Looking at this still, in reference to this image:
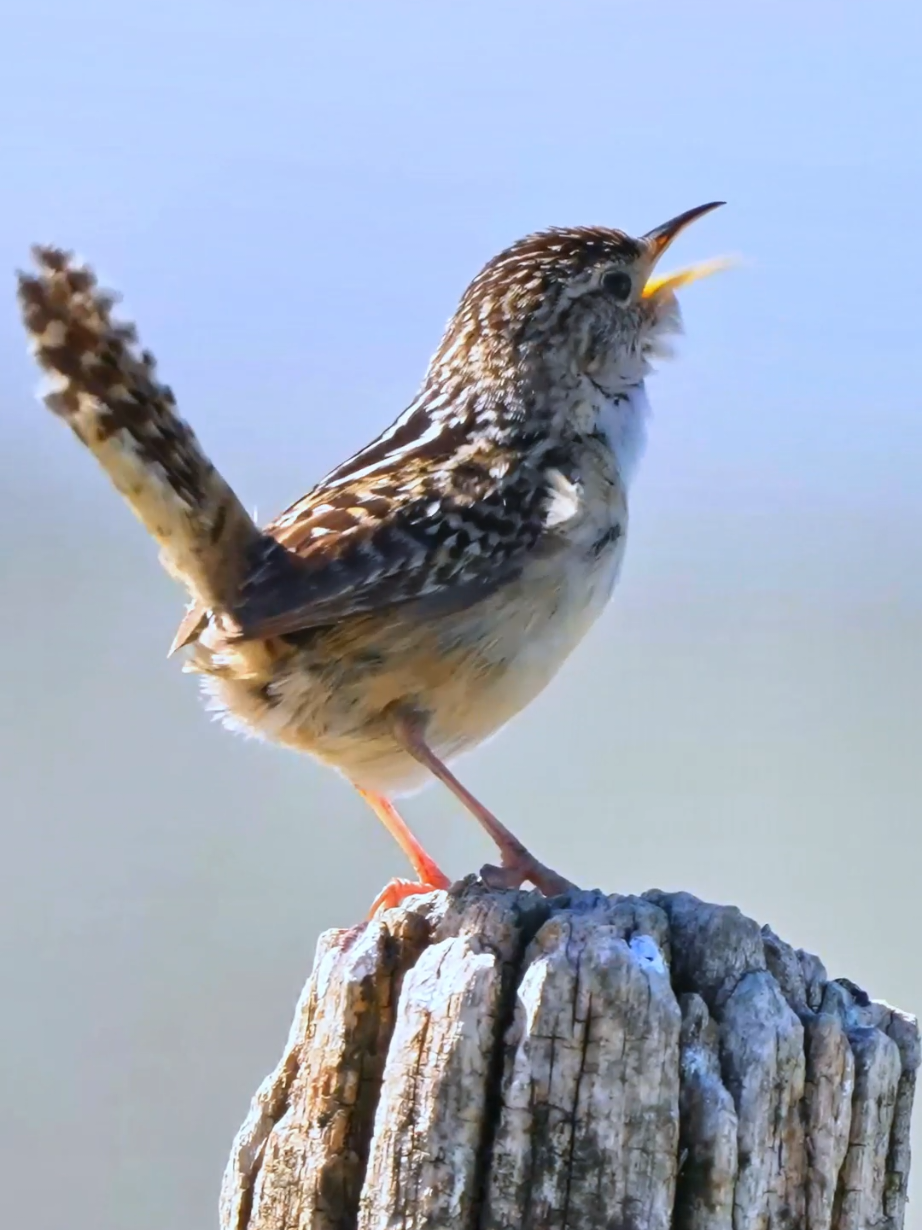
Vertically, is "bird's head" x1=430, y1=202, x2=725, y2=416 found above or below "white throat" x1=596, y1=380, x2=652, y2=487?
above

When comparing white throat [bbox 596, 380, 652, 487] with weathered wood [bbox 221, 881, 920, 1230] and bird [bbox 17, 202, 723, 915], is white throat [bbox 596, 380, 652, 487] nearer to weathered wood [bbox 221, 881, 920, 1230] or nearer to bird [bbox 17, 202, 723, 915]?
bird [bbox 17, 202, 723, 915]

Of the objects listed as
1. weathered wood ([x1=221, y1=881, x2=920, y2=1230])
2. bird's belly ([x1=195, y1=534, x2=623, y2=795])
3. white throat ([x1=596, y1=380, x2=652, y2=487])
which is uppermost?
white throat ([x1=596, y1=380, x2=652, y2=487])

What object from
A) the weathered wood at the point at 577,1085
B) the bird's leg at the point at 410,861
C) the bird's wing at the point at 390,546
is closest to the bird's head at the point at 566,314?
the bird's wing at the point at 390,546

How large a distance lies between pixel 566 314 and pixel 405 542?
1018 millimetres

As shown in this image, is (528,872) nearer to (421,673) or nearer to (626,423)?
(421,673)

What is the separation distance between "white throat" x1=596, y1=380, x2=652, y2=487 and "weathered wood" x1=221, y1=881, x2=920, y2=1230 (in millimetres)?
1724

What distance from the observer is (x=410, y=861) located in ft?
12.2

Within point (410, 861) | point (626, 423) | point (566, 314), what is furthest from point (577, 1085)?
point (566, 314)

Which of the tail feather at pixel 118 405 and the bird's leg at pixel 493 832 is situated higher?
the tail feather at pixel 118 405

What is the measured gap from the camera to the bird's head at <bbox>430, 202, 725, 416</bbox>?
150 inches

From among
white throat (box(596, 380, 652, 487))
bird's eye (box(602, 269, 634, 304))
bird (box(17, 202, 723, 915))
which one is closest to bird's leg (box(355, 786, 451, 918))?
bird (box(17, 202, 723, 915))

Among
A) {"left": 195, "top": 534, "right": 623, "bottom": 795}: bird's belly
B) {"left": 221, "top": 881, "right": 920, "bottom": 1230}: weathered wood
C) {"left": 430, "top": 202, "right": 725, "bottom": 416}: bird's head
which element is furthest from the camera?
{"left": 430, "top": 202, "right": 725, "bottom": 416}: bird's head

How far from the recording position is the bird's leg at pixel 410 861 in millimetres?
3193

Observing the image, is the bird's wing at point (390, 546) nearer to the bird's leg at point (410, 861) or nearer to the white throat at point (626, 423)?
the white throat at point (626, 423)
